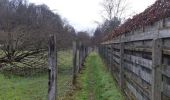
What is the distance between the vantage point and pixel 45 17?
50.7 ft

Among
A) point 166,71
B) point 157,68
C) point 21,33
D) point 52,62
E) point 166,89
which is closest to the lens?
point 166,71

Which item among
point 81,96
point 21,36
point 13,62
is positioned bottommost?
point 81,96

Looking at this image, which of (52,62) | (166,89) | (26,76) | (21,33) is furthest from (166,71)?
(26,76)

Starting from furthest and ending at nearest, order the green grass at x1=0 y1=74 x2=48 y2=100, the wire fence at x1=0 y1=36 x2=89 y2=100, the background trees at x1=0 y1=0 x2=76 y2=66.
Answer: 1. the background trees at x1=0 y1=0 x2=76 y2=66
2. the wire fence at x1=0 y1=36 x2=89 y2=100
3. the green grass at x1=0 y1=74 x2=48 y2=100

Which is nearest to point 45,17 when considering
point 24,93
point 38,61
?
point 38,61

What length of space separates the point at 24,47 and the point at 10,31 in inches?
49.3

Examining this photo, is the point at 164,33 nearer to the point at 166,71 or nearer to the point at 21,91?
the point at 166,71

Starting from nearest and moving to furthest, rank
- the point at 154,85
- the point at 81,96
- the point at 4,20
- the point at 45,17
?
the point at 154,85, the point at 81,96, the point at 4,20, the point at 45,17

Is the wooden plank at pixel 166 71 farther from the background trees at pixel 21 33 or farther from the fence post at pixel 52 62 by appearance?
the background trees at pixel 21 33

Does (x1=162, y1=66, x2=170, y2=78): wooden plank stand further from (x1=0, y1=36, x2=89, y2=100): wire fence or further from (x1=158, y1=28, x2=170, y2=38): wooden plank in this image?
(x1=0, y1=36, x2=89, y2=100): wire fence

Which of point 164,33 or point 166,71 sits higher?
point 164,33

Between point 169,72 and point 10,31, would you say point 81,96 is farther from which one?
point 169,72

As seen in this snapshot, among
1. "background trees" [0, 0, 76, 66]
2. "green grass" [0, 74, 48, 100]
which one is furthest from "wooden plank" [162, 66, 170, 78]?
"background trees" [0, 0, 76, 66]

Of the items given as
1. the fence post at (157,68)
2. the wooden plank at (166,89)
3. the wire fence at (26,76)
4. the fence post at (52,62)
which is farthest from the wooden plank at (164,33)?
the wire fence at (26,76)
